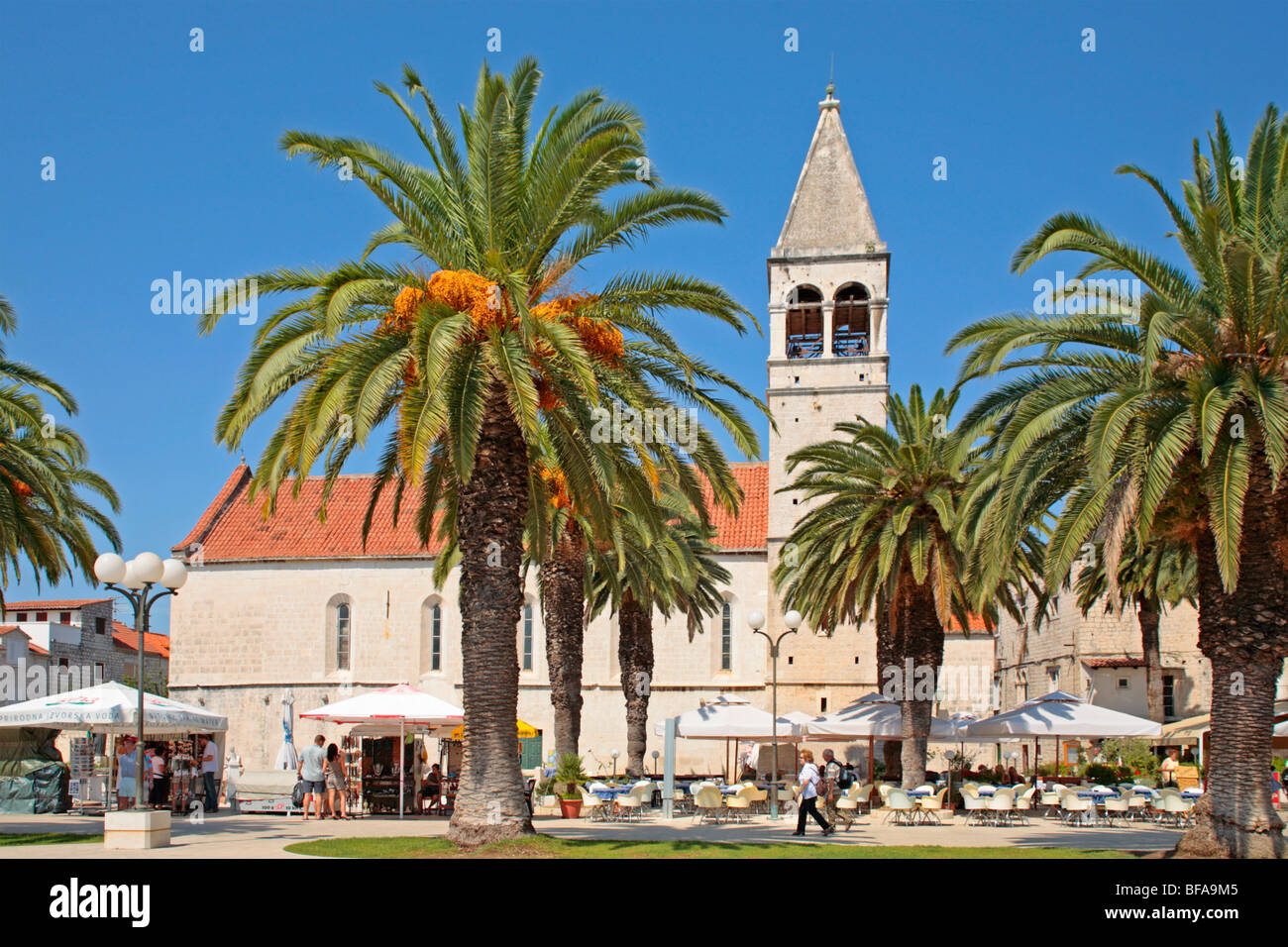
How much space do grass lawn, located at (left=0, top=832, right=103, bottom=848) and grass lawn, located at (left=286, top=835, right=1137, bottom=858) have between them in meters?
3.73

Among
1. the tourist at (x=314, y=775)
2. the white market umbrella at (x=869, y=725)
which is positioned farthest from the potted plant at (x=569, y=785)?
the white market umbrella at (x=869, y=725)

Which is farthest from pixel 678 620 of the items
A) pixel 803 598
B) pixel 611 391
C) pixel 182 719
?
pixel 611 391

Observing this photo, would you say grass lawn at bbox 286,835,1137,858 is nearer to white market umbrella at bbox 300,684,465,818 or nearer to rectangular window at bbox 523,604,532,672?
white market umbrella at bbox 300,684,465,818

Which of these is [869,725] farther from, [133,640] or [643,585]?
[133,640]

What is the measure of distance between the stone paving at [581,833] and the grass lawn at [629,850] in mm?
864

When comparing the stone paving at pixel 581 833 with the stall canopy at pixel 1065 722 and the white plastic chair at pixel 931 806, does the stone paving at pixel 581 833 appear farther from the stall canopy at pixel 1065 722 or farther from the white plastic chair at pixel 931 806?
the stall canopy at pixel 1065 722

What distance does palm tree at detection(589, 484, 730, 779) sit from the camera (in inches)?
1098

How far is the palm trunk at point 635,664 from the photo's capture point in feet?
112

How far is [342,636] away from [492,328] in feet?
126

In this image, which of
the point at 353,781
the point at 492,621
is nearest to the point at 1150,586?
the point at 353,781

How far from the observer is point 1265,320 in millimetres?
16406

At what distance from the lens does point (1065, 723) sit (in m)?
28.3

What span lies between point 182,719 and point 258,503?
34586mm

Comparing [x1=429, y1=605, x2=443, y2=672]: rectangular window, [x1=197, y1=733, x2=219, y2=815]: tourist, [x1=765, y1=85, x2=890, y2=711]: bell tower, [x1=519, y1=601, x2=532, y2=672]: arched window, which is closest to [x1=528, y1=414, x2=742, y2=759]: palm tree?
[x1=197, y1=733, x2=219, y2=815]: tourist
